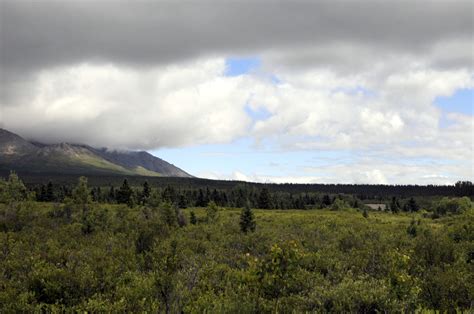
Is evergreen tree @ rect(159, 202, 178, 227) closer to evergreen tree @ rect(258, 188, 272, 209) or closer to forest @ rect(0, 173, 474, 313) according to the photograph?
forest @ rect(0, 173, 474, 313)

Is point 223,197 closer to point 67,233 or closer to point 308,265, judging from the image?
point 67,233

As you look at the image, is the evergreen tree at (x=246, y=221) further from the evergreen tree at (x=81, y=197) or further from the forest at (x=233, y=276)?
the evergreen tree at (x=81, y=197)

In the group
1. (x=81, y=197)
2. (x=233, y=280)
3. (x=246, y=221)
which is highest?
(x=81, y=197)

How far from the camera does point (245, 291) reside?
13500 mm

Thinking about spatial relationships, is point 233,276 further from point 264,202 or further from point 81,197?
point 264,202

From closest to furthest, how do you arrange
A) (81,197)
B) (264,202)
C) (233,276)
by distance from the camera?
1. (233,276)
2. (81,197)
3. (264,202)

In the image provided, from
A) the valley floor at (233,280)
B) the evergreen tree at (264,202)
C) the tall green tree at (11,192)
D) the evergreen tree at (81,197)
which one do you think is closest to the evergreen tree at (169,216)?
the evergreen tree at (81,197)

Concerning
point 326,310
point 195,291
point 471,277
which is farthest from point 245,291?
point 471,277

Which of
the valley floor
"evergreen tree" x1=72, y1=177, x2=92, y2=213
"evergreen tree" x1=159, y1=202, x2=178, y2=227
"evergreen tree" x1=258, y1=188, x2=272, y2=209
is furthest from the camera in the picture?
"evergreen tree" x1=258, y1=188, x2=272, y2=209

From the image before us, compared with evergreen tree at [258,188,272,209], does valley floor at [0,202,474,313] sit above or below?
above

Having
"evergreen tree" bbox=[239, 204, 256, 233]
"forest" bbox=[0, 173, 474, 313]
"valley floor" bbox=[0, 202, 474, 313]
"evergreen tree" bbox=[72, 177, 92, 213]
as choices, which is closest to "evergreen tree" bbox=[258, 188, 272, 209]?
"evergreen tree" bbox=[72, 177, 92, 213]

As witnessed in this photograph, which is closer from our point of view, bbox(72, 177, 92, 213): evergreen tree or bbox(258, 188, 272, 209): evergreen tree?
bbox(72, 177, 92, 213): evergreen tree

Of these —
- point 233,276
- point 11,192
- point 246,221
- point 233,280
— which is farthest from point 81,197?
point 233,280

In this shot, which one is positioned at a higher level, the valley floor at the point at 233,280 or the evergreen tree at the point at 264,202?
the valley floor at the point at 233,280
